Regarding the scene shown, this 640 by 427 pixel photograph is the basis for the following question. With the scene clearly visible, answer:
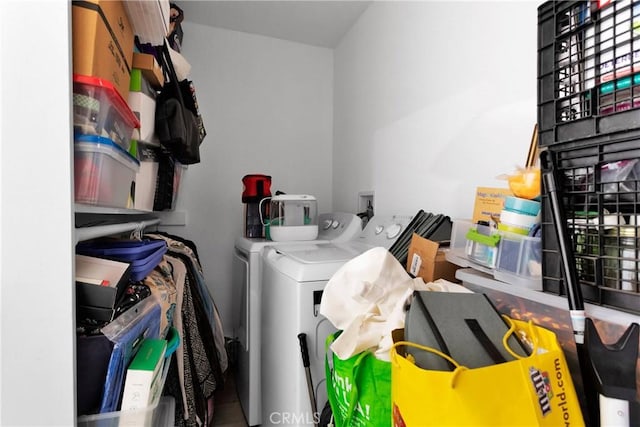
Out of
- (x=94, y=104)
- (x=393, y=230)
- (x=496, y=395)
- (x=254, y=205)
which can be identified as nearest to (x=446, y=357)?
(x=496, y=395)

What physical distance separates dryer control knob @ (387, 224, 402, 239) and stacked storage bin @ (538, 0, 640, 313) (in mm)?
833

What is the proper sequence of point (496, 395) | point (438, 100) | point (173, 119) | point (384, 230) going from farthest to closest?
1. point (384, 230)
2. point (438, 100)
3. point (173, 119)
4. point (496, 395)

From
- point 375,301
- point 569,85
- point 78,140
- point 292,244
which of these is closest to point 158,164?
point 292,244

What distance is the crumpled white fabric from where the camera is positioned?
0.73 meters

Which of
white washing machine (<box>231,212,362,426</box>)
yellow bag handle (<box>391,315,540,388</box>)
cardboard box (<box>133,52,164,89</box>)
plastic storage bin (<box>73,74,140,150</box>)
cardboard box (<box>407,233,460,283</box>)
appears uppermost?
cardboard box (<box>133,52,164,89</box>)

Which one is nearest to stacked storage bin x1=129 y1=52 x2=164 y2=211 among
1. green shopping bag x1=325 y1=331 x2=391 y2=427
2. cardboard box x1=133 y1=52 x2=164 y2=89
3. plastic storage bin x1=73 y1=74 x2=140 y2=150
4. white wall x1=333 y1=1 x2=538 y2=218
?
cardboard box x1=133 y1=52 x2=164 y2=89

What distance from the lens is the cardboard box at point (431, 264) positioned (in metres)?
0.99

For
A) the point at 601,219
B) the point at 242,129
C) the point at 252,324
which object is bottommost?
the point at 252,324

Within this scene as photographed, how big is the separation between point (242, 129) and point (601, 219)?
2.19 meters

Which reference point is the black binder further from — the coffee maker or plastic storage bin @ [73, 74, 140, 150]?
the coffee maker

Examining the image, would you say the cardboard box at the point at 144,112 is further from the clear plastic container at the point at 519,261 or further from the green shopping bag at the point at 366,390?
the clear plastic container at the point at 519,261

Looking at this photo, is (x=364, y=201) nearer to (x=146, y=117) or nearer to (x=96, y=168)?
(x=146, y=117)

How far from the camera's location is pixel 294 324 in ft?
3.63

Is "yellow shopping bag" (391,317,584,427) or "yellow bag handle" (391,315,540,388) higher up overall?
"yellow bag handle" (391,315,540,388)
